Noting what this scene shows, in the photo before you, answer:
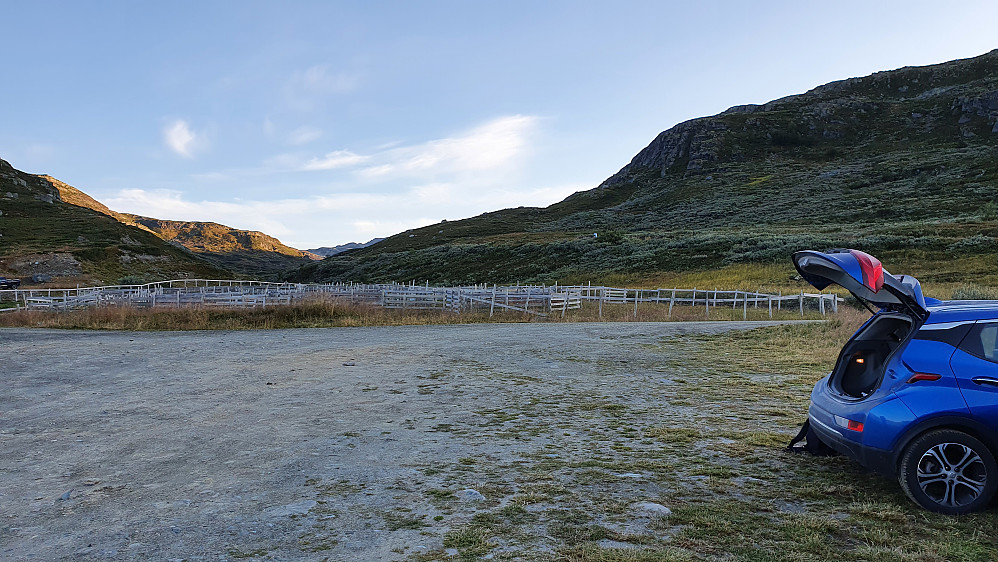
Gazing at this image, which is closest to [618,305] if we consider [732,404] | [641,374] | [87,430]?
[641,374]

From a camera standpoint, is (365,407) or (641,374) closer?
(365,407)

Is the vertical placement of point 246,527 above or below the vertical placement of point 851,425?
below

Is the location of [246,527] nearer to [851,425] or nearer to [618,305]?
[851,425]

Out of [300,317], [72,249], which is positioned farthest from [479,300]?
[72,249]

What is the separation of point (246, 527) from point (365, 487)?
1093 millimetres

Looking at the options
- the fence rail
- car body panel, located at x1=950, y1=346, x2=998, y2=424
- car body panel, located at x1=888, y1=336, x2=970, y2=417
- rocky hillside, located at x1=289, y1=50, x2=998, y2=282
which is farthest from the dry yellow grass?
car body panel, located at x1=950, y1=346, x2=998, y2=424

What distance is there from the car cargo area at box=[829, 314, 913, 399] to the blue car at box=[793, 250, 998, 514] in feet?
1.30

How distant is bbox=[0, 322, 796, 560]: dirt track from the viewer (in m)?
4.09

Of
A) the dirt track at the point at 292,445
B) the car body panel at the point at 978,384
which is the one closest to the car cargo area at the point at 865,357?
the car body panel at the point at 978,384

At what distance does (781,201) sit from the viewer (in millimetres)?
86625

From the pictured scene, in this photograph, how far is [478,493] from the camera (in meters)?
4.88

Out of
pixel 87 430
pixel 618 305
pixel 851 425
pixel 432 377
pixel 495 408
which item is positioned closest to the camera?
pixel 851 425

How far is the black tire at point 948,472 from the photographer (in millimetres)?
4293

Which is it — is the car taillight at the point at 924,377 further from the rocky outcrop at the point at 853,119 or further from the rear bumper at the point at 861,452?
the rocky outcrop at the point at 853,119
